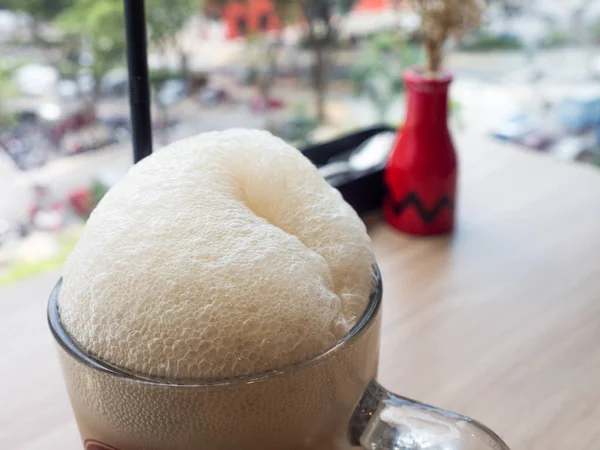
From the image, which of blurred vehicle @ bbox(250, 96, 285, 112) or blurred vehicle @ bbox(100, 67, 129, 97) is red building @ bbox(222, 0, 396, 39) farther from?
blurred vehicle @ bbox(100, 67, 129, 97)

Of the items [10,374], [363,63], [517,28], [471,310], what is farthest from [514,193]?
[517,28]

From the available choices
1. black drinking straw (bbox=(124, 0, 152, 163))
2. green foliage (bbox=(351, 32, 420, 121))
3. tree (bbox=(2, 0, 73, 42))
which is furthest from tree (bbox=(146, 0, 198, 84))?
black drinking straw (bbox=(124, 0, 152, 163))

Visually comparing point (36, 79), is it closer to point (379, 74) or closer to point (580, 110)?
point (379, 74)

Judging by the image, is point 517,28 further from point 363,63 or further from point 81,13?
point 81,13

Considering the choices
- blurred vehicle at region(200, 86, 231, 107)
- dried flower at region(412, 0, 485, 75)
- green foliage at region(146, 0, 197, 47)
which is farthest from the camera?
blurred vehicle at region(200, 86, 231, 107)

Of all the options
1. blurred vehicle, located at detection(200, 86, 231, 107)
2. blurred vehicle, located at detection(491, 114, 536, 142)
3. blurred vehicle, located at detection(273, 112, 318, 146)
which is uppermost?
blurred vehicle, located at detection(200, 86, 231, 107)

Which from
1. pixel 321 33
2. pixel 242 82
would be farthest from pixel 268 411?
pixel 321 33
